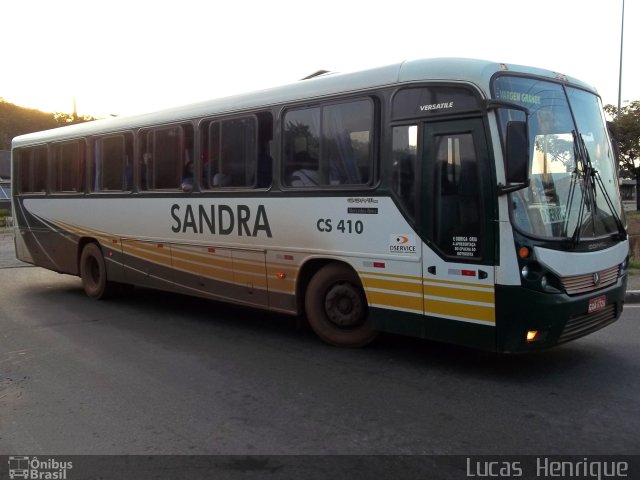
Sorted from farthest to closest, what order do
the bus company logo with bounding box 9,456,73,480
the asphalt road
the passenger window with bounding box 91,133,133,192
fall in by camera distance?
1. the passenger window with bounding box 91,133,133,192
2. the asphalt road
3. the bus company logo with bounding box 9,456,73,480

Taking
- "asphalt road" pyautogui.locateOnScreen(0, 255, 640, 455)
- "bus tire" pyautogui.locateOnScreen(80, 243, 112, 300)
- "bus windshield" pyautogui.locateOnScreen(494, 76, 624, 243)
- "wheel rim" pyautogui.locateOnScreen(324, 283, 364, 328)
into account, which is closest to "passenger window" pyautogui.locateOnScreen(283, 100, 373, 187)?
"wheel rim" pyautogui.locateOnScreen(324, 283, 364, 328)

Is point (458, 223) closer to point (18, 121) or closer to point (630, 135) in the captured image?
point (630, 135)

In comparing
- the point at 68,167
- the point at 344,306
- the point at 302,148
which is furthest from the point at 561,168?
the point at 68,167

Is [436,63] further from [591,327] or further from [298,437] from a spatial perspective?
[298,437]

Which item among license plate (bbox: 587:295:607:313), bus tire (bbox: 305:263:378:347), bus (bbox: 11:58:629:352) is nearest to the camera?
bus (bbox: 11:58:629:352)

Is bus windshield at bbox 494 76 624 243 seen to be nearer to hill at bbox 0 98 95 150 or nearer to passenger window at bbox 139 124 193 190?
passenger window at bbox 139 124 193 190

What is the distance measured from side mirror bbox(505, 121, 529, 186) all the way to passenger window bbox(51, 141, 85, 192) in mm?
7799

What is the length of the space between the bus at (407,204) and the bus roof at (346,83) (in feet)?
0.06

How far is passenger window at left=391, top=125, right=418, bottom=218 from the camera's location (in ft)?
18.5

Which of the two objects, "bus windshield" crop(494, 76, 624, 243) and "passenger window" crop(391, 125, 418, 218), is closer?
"bus windshield" crop(494, 76, 624, 243)

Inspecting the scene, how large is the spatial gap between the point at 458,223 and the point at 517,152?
833 millimetres

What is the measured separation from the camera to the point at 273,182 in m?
7.00

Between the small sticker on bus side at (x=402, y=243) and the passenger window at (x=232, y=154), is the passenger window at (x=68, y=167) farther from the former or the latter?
the small sticker on bus side at (x=402, y=243)

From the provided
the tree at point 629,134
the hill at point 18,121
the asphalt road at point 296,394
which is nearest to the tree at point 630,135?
the tree at point 629,134
